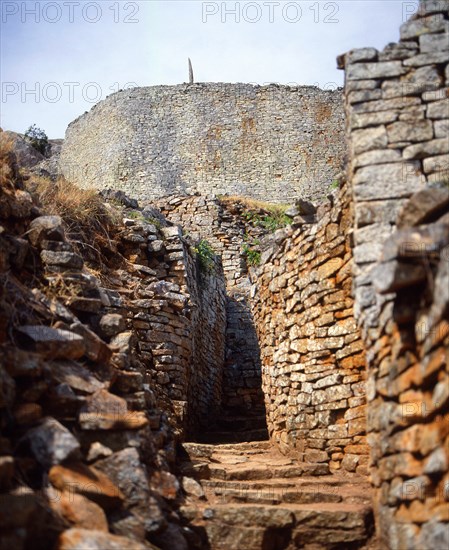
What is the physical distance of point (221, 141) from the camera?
111ft

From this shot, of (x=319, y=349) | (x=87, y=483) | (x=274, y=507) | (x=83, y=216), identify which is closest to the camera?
(x=87, y=483)

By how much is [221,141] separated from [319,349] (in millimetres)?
27639

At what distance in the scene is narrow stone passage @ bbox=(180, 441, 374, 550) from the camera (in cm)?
531

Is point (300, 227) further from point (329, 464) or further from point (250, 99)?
point (250, 99)

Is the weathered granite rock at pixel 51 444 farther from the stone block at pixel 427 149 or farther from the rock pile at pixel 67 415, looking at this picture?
the stone block at pixel 427 149

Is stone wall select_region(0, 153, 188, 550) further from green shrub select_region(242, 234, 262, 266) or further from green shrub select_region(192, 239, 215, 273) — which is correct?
green shrub select_region(242, 234, 262, 266)

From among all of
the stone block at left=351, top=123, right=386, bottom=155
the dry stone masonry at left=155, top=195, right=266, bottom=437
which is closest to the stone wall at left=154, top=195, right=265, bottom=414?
the dry stone masonry at left=155, top=195, right=266, bottom=437

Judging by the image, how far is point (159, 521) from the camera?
15.4 feet

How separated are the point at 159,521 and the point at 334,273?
11.7 feet

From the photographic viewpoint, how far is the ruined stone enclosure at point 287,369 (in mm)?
4258

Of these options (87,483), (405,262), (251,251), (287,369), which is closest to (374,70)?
(405,262)

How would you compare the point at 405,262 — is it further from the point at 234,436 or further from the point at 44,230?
the point at 234,436

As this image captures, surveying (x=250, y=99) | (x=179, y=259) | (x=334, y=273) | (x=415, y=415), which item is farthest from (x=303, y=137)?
(x=415, y=415)

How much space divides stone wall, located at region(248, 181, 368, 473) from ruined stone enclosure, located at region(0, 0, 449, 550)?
0.02 m
